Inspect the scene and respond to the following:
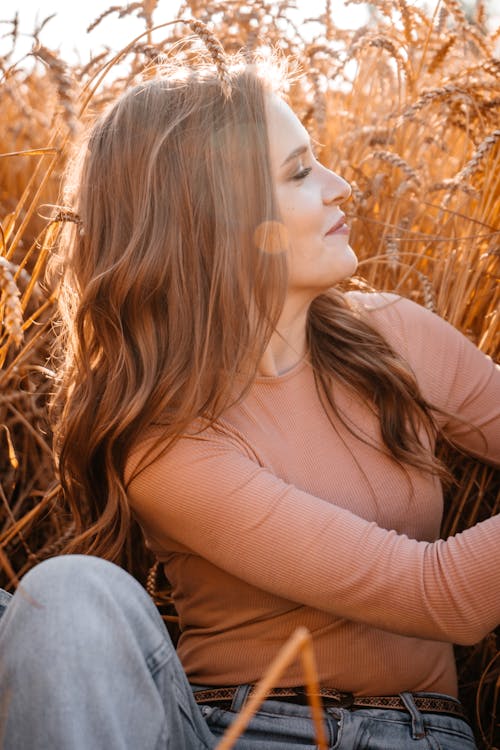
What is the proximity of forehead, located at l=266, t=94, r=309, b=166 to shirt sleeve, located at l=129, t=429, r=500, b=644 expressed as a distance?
0.43 m

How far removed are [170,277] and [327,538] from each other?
46 cm

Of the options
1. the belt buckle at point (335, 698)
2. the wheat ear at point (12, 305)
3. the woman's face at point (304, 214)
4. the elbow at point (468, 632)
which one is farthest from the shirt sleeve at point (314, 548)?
the wheat ear at point (12, 305)

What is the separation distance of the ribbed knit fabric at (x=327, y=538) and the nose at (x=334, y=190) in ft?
0.87

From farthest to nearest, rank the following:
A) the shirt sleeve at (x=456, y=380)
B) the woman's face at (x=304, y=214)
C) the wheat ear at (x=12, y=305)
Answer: the shirt sleeve at (x=456, y=380) < the woman's face at (x=304, y=214) < the wheat ear at (x=12, y=305)

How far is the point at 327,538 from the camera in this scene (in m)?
1.09

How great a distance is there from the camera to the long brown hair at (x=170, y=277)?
1257 mm

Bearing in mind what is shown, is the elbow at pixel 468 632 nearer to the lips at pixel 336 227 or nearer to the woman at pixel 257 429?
the woman at pixel 257 429

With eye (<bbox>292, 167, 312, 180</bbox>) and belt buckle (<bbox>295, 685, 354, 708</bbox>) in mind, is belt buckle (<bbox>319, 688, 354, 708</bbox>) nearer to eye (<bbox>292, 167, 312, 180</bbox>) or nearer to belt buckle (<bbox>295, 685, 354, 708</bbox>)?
belt buckle (<bbox>295, 685, 354, 708</bbox>)

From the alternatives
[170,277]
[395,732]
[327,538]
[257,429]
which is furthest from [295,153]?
[395,732]

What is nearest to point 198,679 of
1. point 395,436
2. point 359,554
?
point 359,554

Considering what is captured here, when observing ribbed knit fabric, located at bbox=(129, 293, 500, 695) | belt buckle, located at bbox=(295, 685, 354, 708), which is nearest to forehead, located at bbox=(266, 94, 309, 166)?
ribbed knit fabric, located at bbox=(129, 293, 500, 695)

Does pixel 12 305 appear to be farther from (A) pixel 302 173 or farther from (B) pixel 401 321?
(B) pixel 401 321

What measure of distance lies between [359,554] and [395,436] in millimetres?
295

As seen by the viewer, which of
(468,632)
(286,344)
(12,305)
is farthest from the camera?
(286,344)
